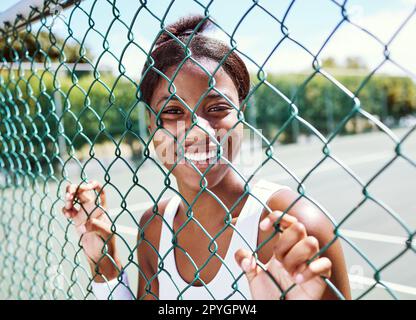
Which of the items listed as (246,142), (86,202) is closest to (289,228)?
(246,142)

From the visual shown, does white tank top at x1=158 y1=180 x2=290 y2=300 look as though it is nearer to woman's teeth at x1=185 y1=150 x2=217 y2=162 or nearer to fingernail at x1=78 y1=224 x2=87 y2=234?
woman's teeth at x1=185 y1=150 x2=217 y2=162

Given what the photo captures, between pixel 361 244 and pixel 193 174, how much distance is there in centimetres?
504

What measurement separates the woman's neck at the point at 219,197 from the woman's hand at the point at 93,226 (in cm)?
39

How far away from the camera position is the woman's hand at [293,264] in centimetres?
87

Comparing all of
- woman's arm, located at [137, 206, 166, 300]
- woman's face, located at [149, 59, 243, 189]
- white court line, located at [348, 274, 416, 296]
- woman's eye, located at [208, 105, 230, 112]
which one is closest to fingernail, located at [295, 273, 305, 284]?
woman's face, located at [149, 59, 243, 189]

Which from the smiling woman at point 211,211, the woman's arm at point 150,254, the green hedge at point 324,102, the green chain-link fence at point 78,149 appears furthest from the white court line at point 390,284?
the green hedge at point 324,102

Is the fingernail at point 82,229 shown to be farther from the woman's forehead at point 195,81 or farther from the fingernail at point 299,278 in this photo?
the fingernail at point 299,278

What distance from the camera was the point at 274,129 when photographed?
1955cm

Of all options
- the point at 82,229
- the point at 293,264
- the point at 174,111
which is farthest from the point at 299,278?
the point at 82,229

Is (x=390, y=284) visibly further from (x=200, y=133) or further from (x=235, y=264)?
(x=200, y=133)

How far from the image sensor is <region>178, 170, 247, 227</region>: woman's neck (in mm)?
1512

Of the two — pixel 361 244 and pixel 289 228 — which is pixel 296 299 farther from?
pixel 361 244

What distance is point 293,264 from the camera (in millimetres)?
882

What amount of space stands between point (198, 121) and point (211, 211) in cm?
50
